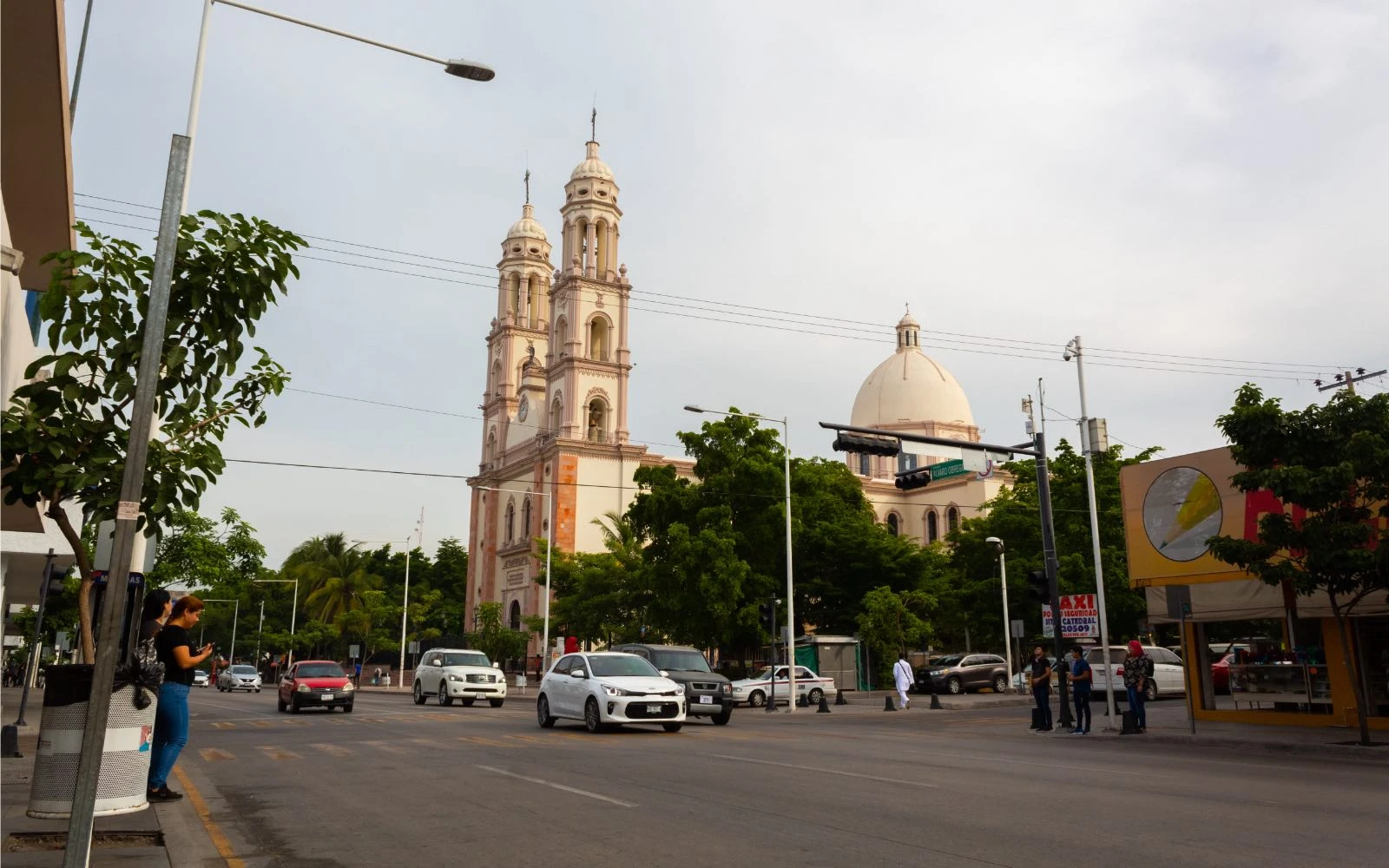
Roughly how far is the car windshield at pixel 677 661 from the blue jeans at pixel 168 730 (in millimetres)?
15593

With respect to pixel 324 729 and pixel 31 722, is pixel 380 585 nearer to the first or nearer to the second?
pixel 31 722

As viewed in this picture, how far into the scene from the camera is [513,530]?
72062 millimetres

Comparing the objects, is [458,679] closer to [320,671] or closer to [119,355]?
[320,671]

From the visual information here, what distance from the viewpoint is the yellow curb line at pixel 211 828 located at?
772cm

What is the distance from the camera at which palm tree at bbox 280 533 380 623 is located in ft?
236

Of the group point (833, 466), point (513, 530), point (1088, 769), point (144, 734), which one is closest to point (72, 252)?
point (144, 734)

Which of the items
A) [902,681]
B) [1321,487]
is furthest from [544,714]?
[902,681]

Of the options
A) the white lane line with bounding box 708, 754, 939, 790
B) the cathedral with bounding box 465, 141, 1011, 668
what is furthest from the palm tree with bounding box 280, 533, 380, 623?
the white lane line with bounding box 708, 754, 939, 790

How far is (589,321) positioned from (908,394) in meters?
26.8

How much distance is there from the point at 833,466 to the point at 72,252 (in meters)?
47.2

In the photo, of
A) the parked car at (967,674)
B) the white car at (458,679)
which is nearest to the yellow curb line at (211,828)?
the white car at (458,679)

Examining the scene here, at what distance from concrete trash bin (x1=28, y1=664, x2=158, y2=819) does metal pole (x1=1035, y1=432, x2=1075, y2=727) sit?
60.4ft

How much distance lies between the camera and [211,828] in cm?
900

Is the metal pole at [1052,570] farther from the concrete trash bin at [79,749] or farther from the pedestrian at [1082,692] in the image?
the concrete trash bin at [79,749]
